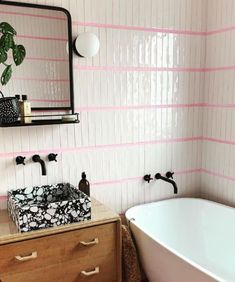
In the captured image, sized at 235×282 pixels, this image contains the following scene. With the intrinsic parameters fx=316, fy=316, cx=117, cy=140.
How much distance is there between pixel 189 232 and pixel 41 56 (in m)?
1.70

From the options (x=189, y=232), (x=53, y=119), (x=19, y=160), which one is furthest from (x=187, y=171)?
(x=19, y=160)

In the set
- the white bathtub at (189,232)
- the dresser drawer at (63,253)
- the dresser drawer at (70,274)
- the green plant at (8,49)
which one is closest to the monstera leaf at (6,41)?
the green plant at (8,49)

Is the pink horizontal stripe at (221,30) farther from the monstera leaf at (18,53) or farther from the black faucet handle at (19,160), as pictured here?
the black faucet handle at (19,160)

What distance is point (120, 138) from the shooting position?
2.33 meters

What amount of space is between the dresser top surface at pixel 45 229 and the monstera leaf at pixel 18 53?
3.06 feet

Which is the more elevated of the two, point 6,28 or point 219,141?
point 6,28

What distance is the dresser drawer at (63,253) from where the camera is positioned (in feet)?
5.32

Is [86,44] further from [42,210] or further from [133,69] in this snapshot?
[42,210]

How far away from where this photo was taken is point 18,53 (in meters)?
1.90

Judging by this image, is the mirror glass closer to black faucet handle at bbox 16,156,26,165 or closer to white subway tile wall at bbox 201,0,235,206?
black faucet handle at bbox 16,156,26,165

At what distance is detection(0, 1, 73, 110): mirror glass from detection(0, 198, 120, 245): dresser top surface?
27.3 inches

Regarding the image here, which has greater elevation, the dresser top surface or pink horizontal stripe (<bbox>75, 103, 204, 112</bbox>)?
pink horizontal stripe (<bbox>75, 103, 204, 112</bbox>)

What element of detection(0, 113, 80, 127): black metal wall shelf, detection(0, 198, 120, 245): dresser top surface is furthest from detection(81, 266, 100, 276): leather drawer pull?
detection(0, 113, 80, 127): black metal wall shelf

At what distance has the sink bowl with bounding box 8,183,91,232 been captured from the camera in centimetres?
164
